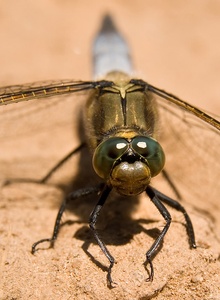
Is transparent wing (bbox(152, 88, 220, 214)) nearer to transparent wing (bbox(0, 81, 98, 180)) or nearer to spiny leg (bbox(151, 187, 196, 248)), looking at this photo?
spiny leg (bbox(151, 187, 196, 248))

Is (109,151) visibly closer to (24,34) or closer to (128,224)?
(128,224)

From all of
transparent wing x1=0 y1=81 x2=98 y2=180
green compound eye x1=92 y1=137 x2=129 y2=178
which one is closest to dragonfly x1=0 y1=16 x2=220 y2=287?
green compound eye x1=92 y1=137 x2=129 y2=178

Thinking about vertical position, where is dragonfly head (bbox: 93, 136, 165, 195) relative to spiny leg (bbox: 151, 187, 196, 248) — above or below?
above

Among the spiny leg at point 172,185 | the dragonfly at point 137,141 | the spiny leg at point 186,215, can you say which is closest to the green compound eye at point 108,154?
the dragonfly at point 137,141

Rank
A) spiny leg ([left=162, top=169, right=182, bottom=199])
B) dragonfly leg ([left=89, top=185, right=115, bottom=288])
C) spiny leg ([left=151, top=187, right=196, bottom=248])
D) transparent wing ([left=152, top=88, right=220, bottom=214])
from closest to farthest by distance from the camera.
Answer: dragonfly leg ([left=89, top=185, right=115, bottom=288])
spiny leg ([left=151, top=187, right=196, bottom=248])
spiny leg ([left=162, top=169, right=182, bottom=199])
transparent wing ([left=152, top=88, right=220, bottom=214])

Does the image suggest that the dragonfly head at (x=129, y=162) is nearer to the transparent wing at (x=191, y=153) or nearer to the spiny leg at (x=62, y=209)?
the spiny leg at (x=62, y=209)

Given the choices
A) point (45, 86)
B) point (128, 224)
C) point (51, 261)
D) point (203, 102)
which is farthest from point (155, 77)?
point (51, 261)

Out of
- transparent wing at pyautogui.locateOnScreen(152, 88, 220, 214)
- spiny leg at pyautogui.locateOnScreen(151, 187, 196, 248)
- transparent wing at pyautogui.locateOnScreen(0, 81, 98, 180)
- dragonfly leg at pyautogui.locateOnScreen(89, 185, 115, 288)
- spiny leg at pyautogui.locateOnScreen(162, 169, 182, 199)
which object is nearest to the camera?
dragonfly leg at pyautogui.locateOnScreen(89, 185, 115, 288)

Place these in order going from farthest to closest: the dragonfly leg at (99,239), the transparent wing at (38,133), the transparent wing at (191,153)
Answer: the transparent wing at (38,133) < the transparent wing at (191,153) < the dragonfly leg at (99,239)

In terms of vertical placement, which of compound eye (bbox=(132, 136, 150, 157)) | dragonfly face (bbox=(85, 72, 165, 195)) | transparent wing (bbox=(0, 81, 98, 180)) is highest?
compound eye (bbox=(132, 136, 150, 157))
